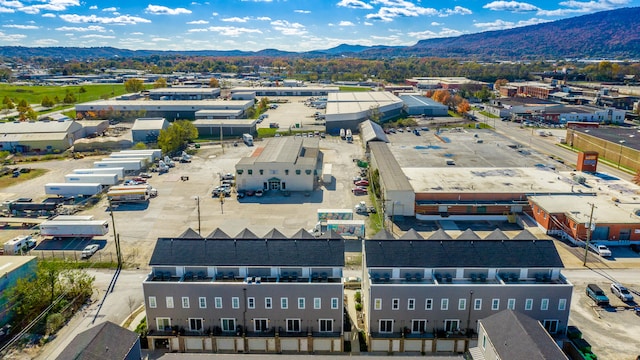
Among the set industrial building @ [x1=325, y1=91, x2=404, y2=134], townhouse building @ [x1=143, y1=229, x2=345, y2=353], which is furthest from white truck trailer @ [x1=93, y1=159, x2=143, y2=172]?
industrial building @ [x1=325, y1=91, x2=404, y2=134]

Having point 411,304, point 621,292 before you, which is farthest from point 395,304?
point 621,292

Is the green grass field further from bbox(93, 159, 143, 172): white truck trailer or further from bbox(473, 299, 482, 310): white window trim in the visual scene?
bbox(473, 299, 482, 310): white window trim

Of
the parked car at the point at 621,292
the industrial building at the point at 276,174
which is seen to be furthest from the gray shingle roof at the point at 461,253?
the industrial building at the point at 276,174

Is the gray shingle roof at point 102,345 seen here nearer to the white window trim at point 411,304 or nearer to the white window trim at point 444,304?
the white window trim at point 411,304

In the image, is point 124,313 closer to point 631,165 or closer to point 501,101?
point 631,165

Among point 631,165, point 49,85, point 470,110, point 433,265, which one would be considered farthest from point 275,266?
point 49,85

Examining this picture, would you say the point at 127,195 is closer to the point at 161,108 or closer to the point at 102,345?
the point at 102,345
